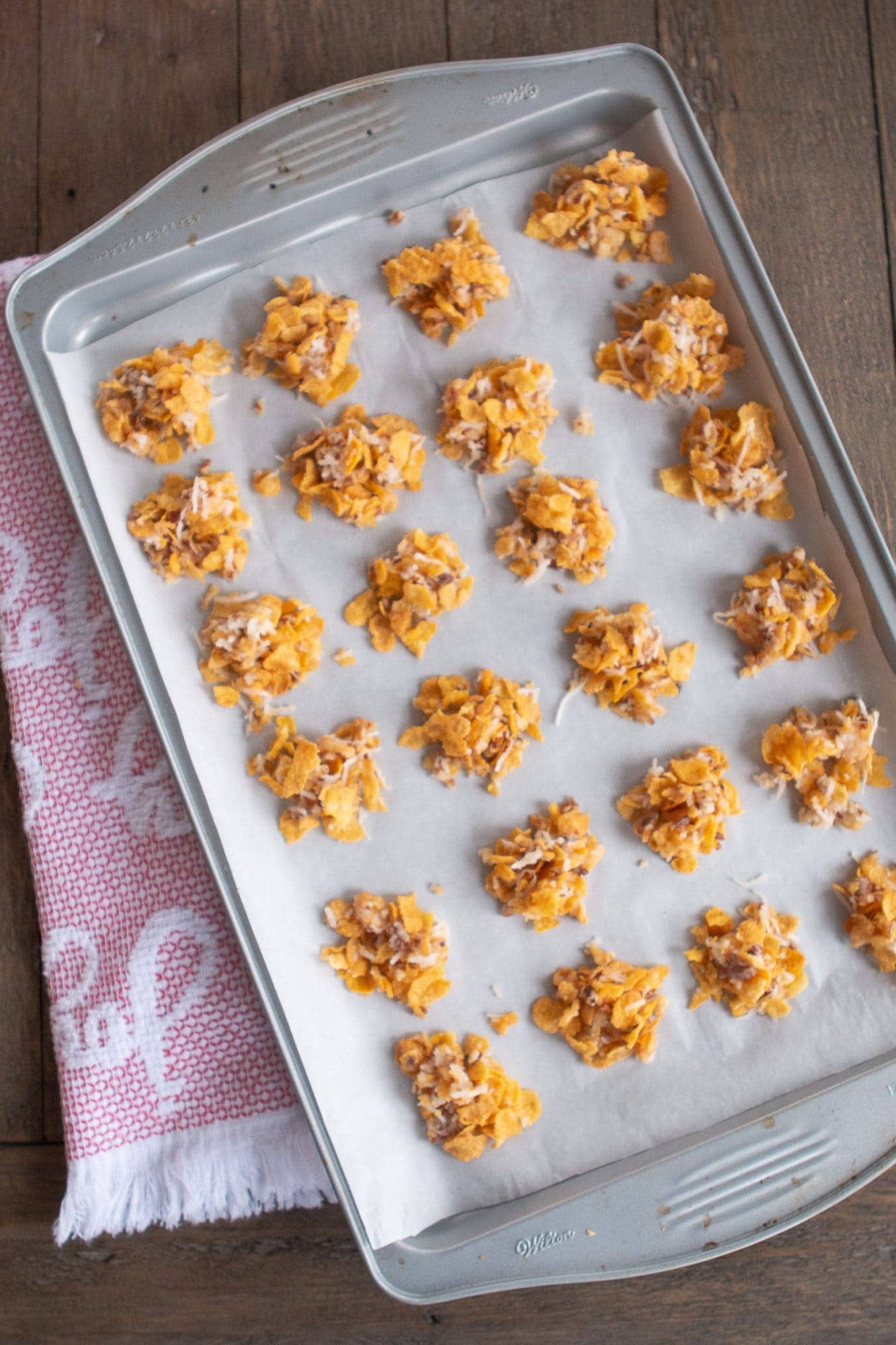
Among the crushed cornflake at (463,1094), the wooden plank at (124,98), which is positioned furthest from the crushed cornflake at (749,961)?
the wooden plank at (124,98)

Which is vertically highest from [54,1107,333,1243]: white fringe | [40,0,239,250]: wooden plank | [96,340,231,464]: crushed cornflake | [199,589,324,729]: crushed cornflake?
[40,0,239,250]: wooden plank

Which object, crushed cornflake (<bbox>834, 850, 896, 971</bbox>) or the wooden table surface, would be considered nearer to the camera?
crushed cornflake (<bbox>834, 850, 896, 971</bbox>)

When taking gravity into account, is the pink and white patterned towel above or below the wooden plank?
below

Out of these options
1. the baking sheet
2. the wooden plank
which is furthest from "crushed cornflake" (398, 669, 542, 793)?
the wooden plank

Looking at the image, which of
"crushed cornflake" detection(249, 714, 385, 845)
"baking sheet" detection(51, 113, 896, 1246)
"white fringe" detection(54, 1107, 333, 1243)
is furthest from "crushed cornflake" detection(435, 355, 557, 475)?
"white fringe" detection(54, 1107, 333, 1243)

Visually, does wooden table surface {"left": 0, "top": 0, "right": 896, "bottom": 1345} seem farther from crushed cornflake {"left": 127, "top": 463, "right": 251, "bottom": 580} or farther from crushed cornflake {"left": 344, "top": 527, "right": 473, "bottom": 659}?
crushed cornflake {"left": 344, "top": 527, "right": 473, "bottom": 659}

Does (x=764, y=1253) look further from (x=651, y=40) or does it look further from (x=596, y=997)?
(x=651, y=40)

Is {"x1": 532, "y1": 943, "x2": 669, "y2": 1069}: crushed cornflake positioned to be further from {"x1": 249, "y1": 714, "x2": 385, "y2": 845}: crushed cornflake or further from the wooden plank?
the wooden plank
